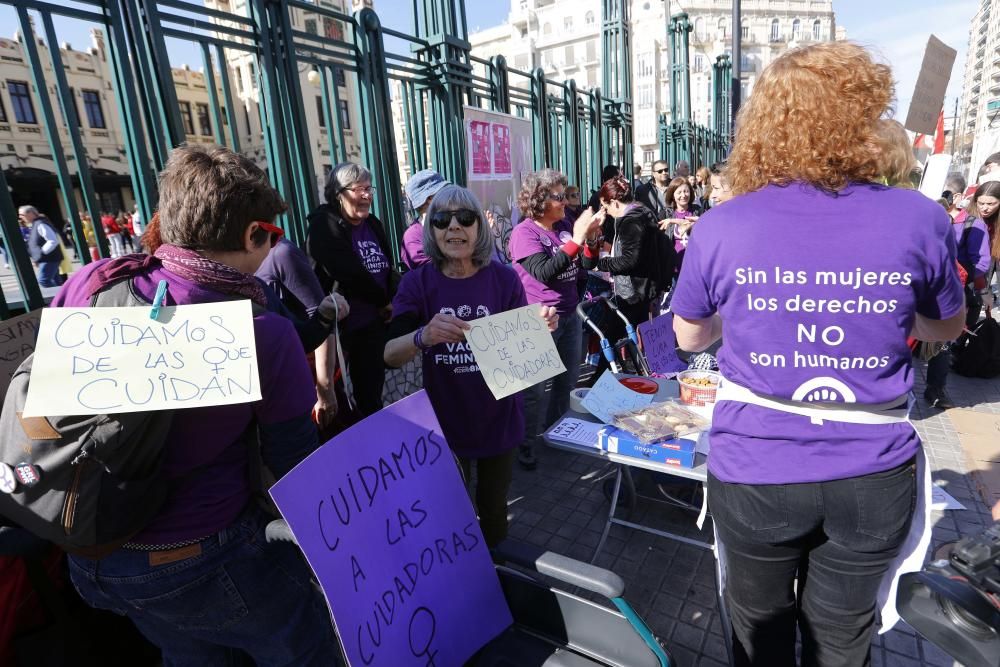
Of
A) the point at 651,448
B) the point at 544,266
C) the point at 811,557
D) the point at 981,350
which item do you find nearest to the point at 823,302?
the point at 811,557

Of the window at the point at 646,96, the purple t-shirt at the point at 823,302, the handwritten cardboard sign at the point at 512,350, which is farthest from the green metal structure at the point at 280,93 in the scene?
the window at the point at 646,96

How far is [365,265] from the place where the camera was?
3.26 meters

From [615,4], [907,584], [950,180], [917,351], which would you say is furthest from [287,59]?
[950,180]

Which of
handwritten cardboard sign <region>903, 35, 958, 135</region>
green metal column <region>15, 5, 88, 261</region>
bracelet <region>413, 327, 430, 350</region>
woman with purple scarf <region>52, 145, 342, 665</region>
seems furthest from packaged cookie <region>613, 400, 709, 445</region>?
handwritten cardboard sign <region>903, 35, 958, 135</region>

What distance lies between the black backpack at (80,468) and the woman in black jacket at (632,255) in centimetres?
349

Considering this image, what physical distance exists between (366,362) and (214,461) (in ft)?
6.98

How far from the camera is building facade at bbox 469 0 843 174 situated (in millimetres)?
47469

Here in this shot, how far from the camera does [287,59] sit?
345cm

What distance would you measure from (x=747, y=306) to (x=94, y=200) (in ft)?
9.79

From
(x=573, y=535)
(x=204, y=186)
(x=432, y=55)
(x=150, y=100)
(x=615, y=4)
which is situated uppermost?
(x=615, y=4)

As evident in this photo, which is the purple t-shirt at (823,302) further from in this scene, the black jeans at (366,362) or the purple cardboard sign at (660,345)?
the black jeans at (366,362)

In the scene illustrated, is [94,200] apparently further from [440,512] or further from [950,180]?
[950,180]

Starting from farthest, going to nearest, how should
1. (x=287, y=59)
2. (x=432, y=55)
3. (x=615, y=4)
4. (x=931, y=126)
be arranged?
(x=615, y=4) → (x=432, y=55) → (x=931, y=126) → (x=287, y=59)

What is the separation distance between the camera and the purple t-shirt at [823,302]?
3.89ft
